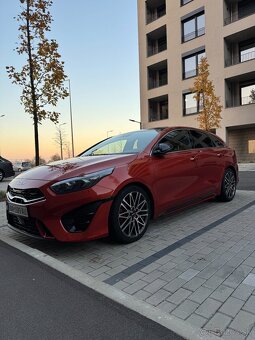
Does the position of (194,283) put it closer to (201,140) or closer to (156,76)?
(201,140)

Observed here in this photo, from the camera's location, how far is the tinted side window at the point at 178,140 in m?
4.86

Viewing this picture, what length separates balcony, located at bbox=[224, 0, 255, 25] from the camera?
974 inches

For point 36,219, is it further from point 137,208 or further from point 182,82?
point 182,82

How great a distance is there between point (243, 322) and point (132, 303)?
2.86 feet

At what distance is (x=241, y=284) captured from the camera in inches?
112

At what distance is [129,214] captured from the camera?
3.97 m

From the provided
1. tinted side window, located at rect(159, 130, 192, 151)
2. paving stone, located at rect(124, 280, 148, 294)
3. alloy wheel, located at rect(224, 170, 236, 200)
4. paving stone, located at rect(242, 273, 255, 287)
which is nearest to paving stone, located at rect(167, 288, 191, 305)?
paving stone, located at rect(124, 280, 148, 294)

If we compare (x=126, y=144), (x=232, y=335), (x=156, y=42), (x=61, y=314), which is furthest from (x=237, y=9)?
(x=61, y=314)

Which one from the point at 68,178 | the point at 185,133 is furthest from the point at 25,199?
the point at 185,133

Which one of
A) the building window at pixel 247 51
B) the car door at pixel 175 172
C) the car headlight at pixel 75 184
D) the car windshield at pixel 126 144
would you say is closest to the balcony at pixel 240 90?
the building window at pixel 247 51

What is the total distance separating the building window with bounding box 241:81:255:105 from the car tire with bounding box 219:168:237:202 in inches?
784

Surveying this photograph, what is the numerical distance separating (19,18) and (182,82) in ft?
67.9

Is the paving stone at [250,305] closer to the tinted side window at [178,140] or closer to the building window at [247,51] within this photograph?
the tinted side window at [178,140]

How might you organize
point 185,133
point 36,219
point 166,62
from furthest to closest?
point 166,62
point 185,133
point 36,219
